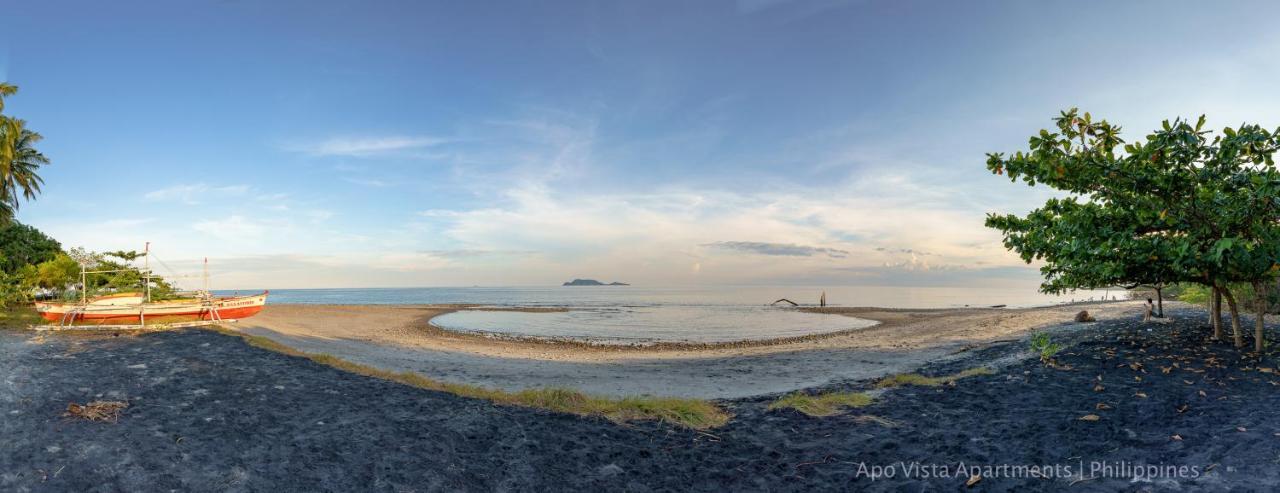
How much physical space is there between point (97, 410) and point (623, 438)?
24.5ft

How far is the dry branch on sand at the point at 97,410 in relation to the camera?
295 inches

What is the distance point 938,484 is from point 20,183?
68.8m

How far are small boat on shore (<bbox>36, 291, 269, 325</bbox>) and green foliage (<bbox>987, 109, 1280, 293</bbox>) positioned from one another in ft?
94.2

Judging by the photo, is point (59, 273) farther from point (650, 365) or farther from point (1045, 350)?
point (1045, 350)

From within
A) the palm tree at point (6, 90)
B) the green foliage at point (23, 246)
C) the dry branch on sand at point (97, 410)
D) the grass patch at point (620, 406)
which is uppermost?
the palm tree at point (6, 90)

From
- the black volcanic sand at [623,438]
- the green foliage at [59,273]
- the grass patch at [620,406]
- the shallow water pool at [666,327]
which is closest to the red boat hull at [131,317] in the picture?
the shallow water pool at [666,327]

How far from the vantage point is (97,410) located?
25.2 ft

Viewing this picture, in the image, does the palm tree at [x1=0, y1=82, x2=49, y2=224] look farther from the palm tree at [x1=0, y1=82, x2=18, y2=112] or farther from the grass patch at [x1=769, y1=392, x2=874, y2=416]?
the grass patch at [x1=769, y1=392, x2=874, y2=416]

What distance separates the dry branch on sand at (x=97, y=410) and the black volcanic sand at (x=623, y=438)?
17 cm

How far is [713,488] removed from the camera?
5902mm

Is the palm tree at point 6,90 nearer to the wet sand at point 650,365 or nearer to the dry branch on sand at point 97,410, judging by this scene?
the wet sand at point 650,365

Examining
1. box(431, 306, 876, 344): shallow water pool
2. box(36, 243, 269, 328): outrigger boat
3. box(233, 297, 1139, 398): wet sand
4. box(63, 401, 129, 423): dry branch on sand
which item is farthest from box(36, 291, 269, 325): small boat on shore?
box(63, 401, 129, 423): dry branch on sand

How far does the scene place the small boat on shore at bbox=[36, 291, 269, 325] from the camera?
845 inches

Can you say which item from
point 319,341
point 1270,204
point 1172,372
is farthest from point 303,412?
point 319,341
